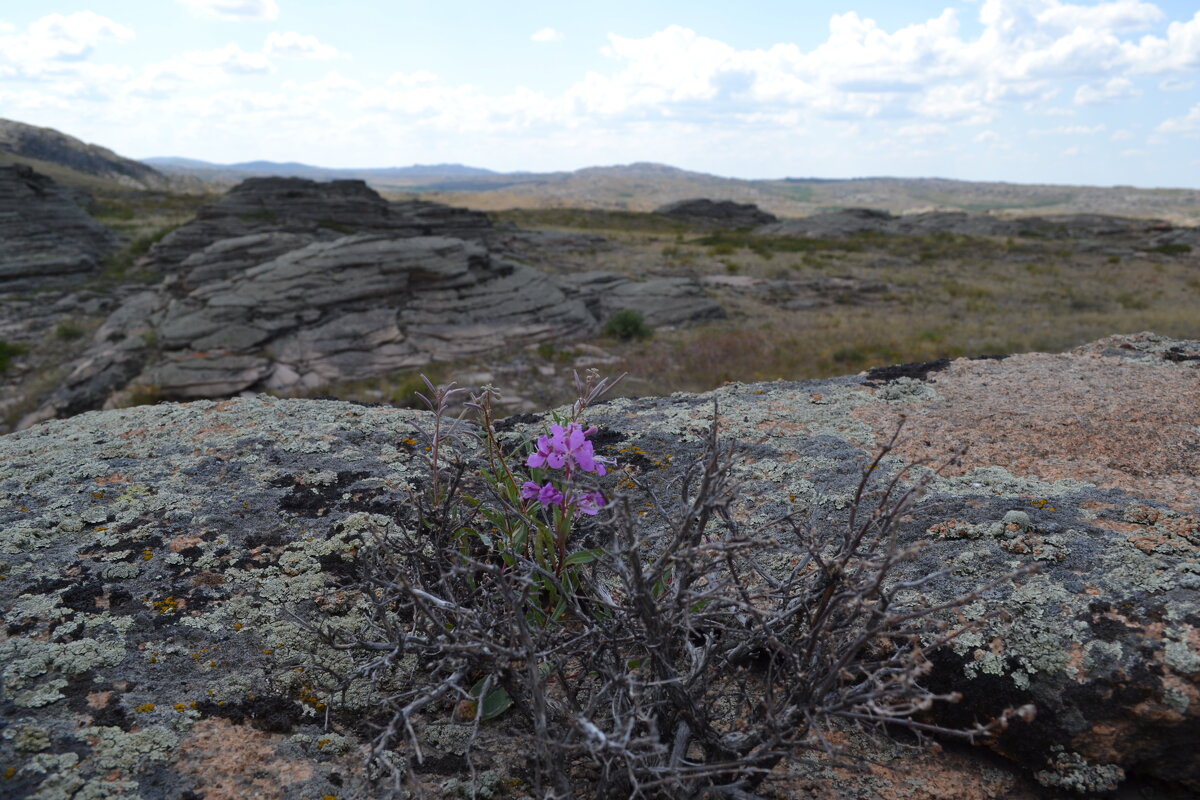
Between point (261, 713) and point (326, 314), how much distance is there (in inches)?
680

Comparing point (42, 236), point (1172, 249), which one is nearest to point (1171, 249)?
point (1172, 249)

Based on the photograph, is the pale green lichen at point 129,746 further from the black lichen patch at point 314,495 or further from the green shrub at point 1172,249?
the green shrub at point 1172,249

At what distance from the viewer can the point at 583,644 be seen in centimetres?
193

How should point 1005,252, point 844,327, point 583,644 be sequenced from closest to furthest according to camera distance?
1. point 583,644
2. point 844,327
3. point 1005,252

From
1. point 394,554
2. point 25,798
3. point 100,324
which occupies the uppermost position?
point 394,554

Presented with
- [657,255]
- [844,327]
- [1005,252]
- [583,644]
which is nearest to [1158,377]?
[583,644]

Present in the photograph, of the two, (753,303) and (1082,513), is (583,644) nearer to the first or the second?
(1082,513)

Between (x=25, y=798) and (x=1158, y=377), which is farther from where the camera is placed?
(x=1158, y=377)

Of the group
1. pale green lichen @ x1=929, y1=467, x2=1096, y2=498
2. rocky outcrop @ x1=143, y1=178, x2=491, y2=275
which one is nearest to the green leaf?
pale green lichen @ x1=929, y1=467, x2=1096, y2=498

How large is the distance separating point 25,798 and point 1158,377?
590 centimetres

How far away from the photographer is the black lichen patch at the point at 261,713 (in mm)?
2076

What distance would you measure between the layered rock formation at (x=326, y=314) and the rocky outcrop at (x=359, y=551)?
1250cm

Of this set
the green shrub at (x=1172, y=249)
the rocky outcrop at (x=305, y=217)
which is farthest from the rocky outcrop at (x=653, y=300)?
the green shrub at (x=1172, y=249)

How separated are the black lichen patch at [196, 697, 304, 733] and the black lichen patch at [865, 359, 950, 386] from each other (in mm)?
3948
